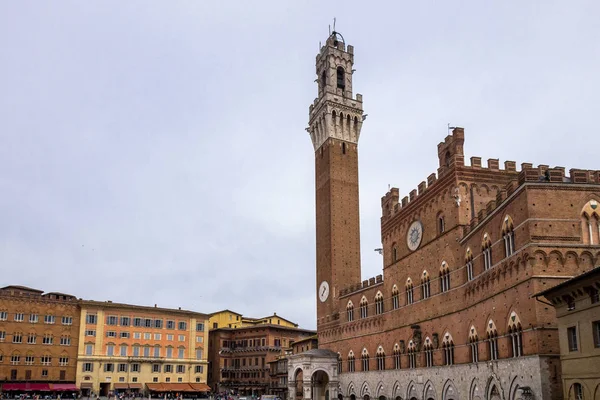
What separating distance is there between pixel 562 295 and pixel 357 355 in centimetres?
3387

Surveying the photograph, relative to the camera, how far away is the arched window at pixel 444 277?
38763 millimetres

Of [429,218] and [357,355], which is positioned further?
[357,355]

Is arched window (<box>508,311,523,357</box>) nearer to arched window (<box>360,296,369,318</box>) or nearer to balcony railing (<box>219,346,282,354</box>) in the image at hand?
arched window (<box>360,296,369,318</box>)

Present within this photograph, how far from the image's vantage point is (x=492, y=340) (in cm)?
3114

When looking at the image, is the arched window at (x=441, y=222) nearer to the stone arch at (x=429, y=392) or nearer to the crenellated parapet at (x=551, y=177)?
the stone arch at (x=429, y=392)

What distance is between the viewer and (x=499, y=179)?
A: 39.8 m

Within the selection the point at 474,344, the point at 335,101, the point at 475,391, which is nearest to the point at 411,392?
the point at 475,391

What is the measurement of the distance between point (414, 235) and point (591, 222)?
1862 cm

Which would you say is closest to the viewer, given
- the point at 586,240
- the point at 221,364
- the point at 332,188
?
the point at 586,240

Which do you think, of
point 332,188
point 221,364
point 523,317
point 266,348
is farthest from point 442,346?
point 221,364

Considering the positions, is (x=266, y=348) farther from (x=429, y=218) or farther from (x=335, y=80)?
(x=429, y=218)

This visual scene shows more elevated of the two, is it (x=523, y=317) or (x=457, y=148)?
(x=457, y=148)

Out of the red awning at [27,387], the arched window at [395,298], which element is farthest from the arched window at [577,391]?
the red awning at [27,387]

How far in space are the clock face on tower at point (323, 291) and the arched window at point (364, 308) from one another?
9.42m
